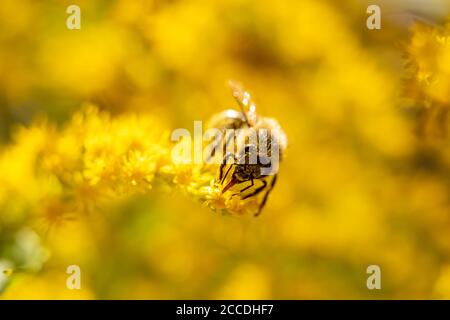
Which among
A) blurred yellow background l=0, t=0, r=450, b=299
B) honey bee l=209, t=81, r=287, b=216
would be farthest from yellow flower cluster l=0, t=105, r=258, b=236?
blurred yellow background l=0, t=0, r=450, b=299

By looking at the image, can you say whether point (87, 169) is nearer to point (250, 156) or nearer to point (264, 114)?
point (250, 156)

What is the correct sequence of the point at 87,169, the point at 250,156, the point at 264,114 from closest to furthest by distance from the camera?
the point at 250,156, the point at 87,169, the point at 264,114

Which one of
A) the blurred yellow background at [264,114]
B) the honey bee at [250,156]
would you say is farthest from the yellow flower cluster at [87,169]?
the blurred yellow background at [264,114]

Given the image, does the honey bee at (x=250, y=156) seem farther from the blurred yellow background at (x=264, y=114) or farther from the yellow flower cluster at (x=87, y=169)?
the blurred yellow background at (x=264, y=114)

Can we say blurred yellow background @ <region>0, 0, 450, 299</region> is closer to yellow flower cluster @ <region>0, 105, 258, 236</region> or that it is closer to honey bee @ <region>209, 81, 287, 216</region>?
yellow flower cluster @ <region>0, 105, 258, 236</region>

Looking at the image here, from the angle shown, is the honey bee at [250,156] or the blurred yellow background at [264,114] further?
the blurred yellow background at [264,114]

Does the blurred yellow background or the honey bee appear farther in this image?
the blurred yellow background

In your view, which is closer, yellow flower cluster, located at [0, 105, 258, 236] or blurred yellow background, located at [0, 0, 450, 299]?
yellow flower cluster, located at [0, 105, 258, 236]

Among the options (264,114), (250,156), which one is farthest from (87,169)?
(264,114)
